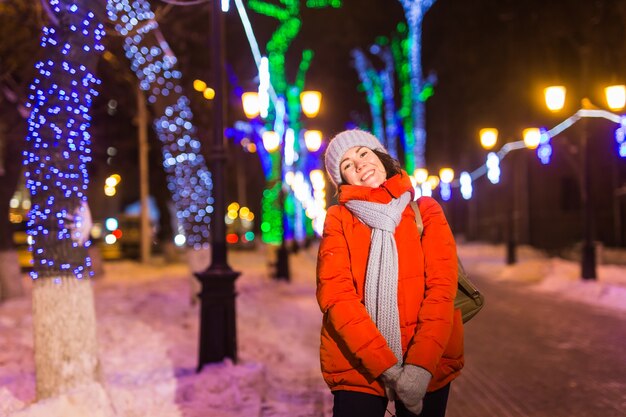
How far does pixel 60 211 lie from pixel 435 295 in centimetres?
387

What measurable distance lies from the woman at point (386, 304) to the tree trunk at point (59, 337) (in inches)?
130

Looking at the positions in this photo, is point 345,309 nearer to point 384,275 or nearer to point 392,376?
point 384,275

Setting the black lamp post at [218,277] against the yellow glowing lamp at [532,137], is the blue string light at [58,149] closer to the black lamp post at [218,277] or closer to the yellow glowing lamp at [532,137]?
the black lamp post at [218,277]

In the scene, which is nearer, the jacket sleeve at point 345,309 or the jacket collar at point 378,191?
the jacket sleeve at point 345,309

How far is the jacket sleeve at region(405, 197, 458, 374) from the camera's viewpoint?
9.48 ft

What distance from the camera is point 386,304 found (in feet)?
9.72

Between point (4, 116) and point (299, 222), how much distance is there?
953 inches

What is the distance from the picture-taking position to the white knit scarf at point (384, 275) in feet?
9.73

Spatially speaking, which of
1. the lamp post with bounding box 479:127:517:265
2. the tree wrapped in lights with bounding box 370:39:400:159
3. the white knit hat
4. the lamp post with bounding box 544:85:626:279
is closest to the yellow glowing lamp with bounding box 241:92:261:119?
the lamp post with bounding box 544:85:626:279

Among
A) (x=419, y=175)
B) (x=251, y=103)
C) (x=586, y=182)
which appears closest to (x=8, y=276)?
(x=251, y=103)

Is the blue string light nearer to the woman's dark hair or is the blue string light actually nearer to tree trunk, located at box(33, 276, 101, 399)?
tree trunk, located at box(33, 276, 101, 399)

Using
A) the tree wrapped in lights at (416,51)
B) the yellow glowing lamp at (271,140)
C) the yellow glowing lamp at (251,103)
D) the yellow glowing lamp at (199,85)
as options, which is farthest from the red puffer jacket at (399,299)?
the tree wrapped in lights at (416,51)

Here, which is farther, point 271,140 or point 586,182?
point 271,140

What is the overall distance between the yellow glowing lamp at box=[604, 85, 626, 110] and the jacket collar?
537 inches
